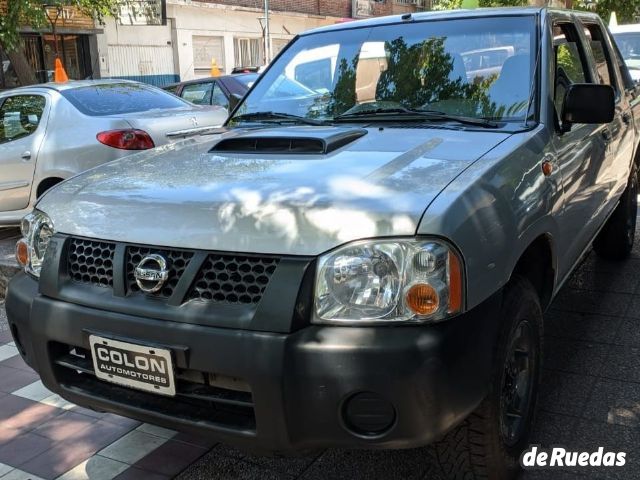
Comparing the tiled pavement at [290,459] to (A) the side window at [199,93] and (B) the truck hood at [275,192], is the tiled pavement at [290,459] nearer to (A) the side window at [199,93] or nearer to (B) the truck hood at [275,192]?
(B) the truck hood at [275,192]

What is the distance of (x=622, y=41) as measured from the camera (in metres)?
9.98

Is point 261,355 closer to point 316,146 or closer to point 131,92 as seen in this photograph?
point 316,146

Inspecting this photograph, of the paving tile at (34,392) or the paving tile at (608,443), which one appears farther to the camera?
the paving tile at (34,392)

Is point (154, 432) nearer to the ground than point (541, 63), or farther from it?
nearer to the ground

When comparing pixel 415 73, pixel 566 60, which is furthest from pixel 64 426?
pixel 566 60

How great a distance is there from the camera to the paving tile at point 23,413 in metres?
3.36

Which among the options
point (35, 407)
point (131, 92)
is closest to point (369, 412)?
point (35, 407)

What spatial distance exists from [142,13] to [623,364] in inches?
768

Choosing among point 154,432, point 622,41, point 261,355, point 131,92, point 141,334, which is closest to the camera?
point 261,355

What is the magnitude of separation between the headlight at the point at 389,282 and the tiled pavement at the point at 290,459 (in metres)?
0.85

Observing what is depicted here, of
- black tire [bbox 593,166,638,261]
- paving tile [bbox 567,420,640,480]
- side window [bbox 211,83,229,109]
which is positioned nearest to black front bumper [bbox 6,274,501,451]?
paving tile [bbox 567,420,640,480]

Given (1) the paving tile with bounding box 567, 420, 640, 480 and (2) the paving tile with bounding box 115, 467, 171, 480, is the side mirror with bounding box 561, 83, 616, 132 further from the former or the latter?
(2) the paving tile with bounding box 115, 467, 171, 480

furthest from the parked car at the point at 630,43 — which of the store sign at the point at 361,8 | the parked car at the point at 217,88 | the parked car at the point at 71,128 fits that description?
the store sign at the point at 361,8

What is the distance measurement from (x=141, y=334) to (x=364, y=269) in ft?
2.56
